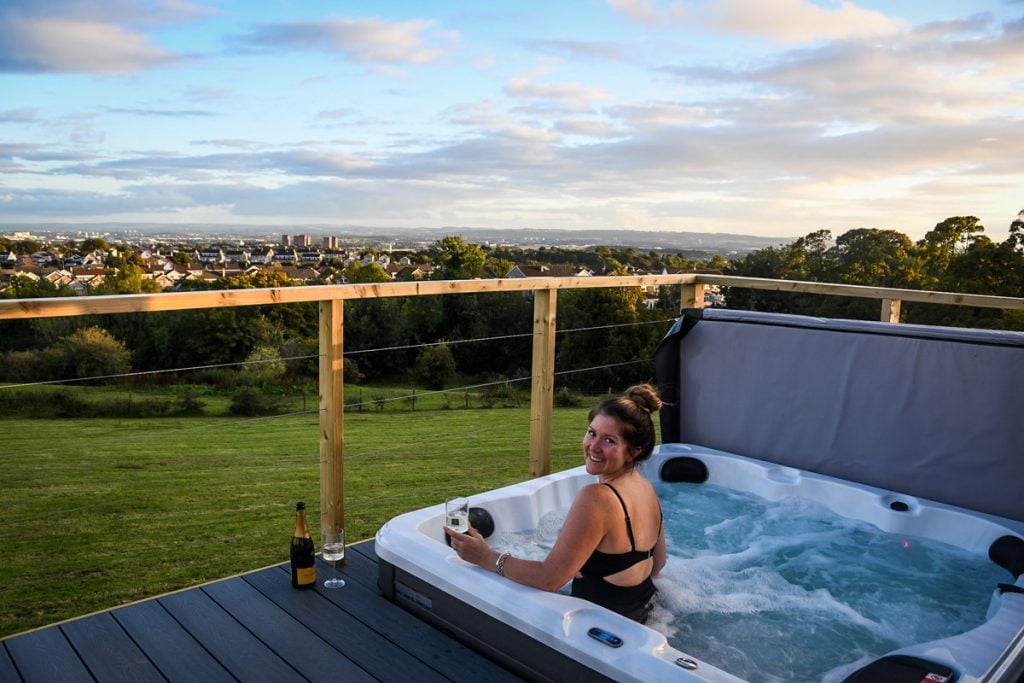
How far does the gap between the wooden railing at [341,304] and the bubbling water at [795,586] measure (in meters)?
0.57

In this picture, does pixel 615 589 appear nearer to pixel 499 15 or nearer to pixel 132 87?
pixel 499 15

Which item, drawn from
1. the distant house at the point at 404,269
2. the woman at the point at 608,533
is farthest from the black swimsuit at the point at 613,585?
the distant house at the point at 404,269

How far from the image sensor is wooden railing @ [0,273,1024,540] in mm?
1906

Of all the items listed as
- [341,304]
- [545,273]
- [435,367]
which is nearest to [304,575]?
[341,304]

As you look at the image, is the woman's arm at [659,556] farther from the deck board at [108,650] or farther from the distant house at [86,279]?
the distant house at [86,279]

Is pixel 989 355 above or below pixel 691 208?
below

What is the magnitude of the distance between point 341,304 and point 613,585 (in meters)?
1.23

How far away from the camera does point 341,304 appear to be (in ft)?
8.02

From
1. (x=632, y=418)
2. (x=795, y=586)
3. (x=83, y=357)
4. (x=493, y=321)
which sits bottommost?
(x=83, y=357)

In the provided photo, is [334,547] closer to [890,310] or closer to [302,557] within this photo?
[302,557]

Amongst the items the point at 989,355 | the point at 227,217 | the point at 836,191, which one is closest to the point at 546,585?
the point at 989,355

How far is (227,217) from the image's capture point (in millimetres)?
18562

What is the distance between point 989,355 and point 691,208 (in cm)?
938

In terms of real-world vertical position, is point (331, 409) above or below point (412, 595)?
above
